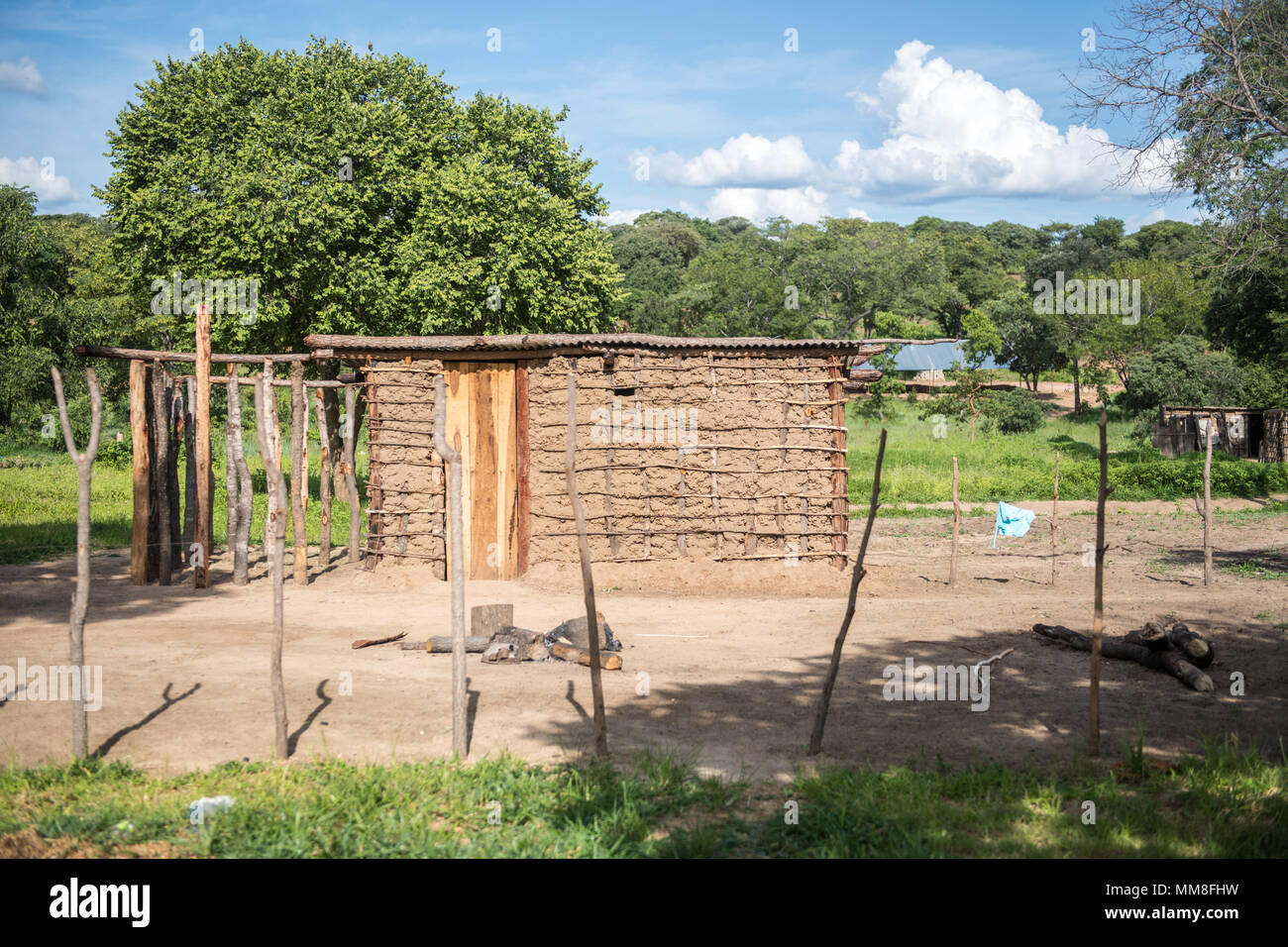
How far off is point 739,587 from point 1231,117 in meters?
8.94

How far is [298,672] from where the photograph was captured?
800cm

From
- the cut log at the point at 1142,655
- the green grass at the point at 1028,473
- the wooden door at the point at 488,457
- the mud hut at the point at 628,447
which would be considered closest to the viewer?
the cut log at the point at 1142,655

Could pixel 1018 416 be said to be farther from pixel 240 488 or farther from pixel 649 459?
pixel 240 488

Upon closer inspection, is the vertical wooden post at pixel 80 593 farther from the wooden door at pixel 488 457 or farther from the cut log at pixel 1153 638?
the cut log at pixel 1153 638

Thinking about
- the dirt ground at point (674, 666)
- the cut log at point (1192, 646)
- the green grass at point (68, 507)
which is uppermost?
the green grass at point (68, 507)

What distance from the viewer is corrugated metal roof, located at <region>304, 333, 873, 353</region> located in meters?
12.1

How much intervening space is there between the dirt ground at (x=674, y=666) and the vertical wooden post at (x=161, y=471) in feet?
1.48

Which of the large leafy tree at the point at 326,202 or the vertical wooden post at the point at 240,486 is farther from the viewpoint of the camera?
the large leafy tree at the point at 326,202

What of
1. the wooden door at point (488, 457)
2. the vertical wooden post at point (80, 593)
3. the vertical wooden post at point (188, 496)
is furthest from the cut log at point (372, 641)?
the vertical wooden post at point (188, 496)

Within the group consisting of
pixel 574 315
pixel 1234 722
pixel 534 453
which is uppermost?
pixel 574 315

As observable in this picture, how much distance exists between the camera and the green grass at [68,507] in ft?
48.9

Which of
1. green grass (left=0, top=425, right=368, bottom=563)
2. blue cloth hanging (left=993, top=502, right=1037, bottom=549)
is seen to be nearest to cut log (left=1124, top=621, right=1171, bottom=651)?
blue cloth hanging (left=993, top=502, right=1037, bottom=549)
